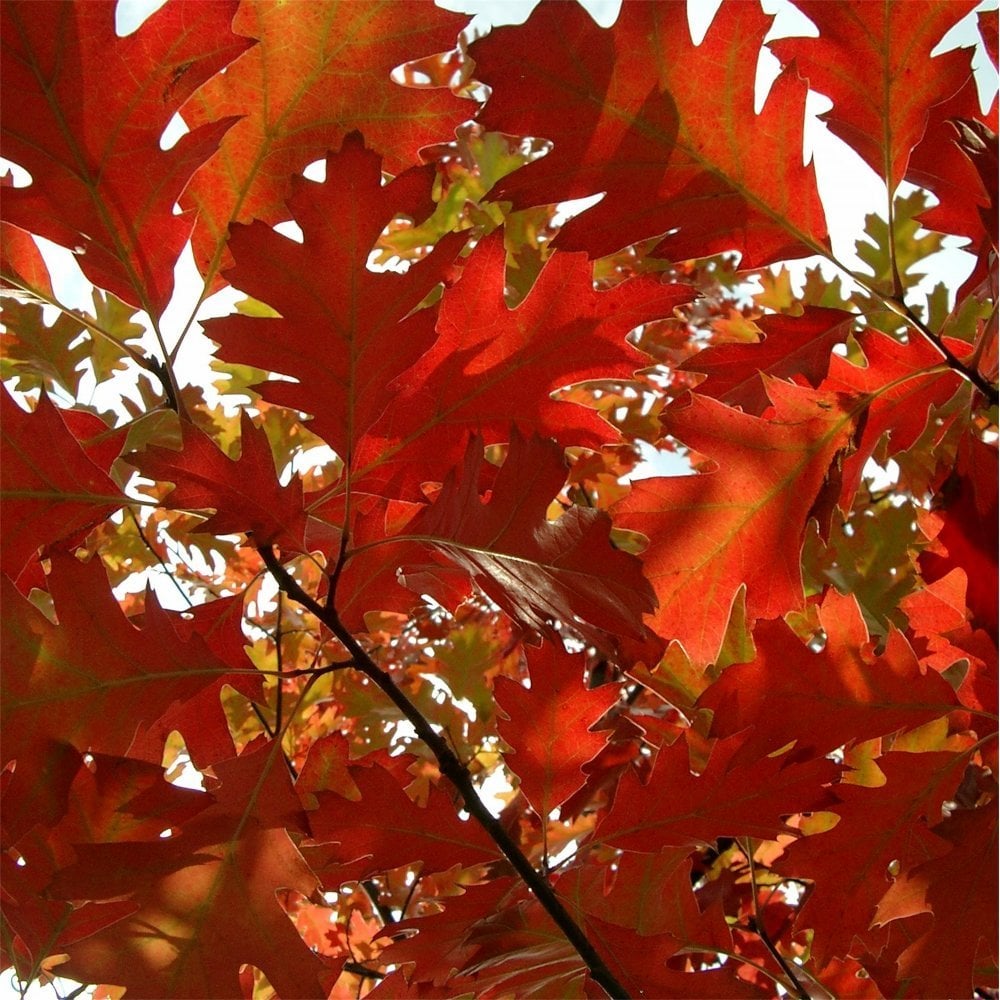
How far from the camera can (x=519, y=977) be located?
973mm

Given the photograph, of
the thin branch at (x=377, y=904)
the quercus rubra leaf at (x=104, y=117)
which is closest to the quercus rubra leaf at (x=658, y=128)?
the quercus rubra leaf at (x=104, y=117)

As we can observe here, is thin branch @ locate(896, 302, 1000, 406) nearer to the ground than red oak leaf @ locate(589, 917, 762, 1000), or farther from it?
farther from it

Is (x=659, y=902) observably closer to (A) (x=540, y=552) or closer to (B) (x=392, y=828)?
(B) (x=392, y=828)

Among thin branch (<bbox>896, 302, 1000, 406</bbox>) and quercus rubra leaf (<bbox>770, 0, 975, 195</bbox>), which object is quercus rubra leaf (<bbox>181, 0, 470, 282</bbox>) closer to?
quercus rubra leaf (<bbox>770, 0, 975, 195</bbox>)

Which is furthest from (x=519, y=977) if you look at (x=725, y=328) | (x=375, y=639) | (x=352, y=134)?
(x=725, y=328)

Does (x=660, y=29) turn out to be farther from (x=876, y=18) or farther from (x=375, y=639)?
(x=375, y=639)

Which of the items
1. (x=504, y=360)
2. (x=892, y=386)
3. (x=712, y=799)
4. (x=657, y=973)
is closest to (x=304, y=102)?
(x=504, y=360)

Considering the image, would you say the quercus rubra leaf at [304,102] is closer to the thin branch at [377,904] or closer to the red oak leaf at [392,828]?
the red oak leaf at [392,828]

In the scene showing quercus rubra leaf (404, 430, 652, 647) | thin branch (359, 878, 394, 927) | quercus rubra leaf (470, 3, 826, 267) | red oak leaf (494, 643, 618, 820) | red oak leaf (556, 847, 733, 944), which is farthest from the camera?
thin branch (359, 878, 394, 927)

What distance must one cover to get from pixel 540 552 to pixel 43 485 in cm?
45

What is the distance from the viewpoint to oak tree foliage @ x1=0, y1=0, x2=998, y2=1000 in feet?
2.72

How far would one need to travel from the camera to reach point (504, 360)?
0.94 m

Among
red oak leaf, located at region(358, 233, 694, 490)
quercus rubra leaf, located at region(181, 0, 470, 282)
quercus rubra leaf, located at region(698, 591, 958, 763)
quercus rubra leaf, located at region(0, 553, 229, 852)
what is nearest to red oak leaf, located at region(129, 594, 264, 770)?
quercus rubra leaf, located at region(0, 553, 229, 852)

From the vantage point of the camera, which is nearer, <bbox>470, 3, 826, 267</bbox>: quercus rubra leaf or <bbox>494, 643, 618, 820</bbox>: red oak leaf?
<bbox>470, 3, 826, 267</bbox>: quercus rubra leaf
